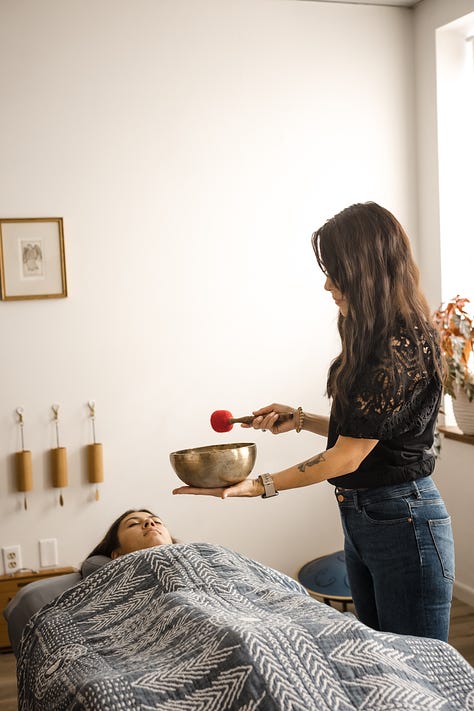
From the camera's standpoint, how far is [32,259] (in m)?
3.25

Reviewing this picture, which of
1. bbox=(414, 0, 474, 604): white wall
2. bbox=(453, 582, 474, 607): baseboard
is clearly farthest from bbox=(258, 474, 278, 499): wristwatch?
bbox=(453, 582, 474, 607): baseboard

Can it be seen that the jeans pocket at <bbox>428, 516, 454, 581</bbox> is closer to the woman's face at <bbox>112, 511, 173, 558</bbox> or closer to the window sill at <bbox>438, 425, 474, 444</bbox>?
the woman's face at <bbox>112, 511, 173, 558</bbox>

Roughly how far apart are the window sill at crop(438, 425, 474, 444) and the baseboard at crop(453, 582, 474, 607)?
63 centimetres

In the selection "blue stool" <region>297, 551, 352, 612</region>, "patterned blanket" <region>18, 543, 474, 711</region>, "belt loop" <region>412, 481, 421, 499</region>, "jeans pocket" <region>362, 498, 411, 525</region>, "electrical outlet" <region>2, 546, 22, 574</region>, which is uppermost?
"belt loop" <region>412, 481, 421, 499</region>

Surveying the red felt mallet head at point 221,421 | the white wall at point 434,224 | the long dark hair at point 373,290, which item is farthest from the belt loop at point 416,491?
the white wall at point 434,224

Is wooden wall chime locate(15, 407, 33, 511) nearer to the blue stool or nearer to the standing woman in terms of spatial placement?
the blue stool

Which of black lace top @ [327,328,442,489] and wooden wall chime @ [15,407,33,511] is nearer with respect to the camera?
black lace top @ [327,328,442,489]

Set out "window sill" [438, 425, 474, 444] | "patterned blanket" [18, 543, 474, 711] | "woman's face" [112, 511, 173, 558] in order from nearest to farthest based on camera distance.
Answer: "patterned blanket" [18, 543, 474, 711] → "woman's face" [112, 511, 173, 558] → "window sill" [438, 425, 474, 444]

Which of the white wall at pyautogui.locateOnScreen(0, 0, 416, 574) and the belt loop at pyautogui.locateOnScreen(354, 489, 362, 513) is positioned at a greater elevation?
the white wall at pyautogui.locateOnScreen(0, 0, 416, 574)

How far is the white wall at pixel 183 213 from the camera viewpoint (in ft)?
10.7

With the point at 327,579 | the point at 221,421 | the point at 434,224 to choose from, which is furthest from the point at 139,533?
the point at 434,224

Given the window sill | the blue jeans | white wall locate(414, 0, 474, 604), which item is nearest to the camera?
the blue jeans

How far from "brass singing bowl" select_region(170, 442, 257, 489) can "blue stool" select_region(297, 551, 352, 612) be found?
4.95 ft

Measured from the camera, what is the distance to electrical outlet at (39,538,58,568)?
3314mm
